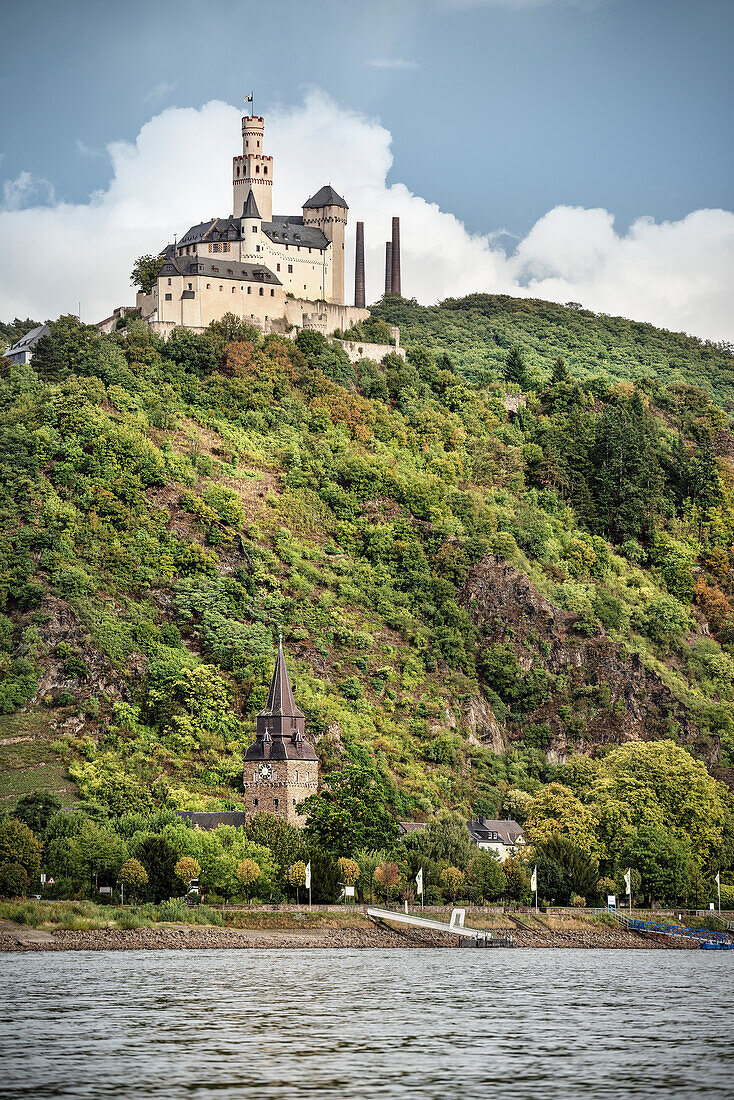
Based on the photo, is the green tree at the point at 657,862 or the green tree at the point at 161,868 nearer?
the green tree at the point at 161,868

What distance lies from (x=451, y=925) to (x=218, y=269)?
8286cm

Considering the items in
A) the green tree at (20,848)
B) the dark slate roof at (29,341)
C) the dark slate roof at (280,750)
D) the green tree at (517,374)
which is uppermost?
the green tree at (517,374)

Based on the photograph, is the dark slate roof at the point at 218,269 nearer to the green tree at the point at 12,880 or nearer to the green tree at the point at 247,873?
the green tree at the point at 247,873

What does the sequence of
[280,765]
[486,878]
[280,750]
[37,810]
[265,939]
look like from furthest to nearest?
1. [280,750]
2. [280,765]
3. [486,878]
4. [37,810]
5. [265,939]

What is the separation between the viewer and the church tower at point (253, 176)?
176m

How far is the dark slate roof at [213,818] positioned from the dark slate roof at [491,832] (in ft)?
74.2

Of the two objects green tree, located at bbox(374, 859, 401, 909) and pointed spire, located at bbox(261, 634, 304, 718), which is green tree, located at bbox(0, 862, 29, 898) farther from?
pointed spire, located at bbox(261, 634, 304, 718)

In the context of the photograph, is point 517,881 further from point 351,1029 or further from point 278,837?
point 351,1029

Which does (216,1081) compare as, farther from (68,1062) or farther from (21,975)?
(21,975)

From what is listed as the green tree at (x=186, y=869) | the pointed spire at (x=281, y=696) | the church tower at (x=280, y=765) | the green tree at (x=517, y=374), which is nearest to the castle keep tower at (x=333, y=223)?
the green tree at (x=517, y=374)

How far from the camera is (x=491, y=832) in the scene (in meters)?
130

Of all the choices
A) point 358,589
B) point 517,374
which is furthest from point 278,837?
point 517,374

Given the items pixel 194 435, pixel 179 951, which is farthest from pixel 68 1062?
pixel 194 435

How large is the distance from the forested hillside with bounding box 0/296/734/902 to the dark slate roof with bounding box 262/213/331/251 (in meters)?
12.4
